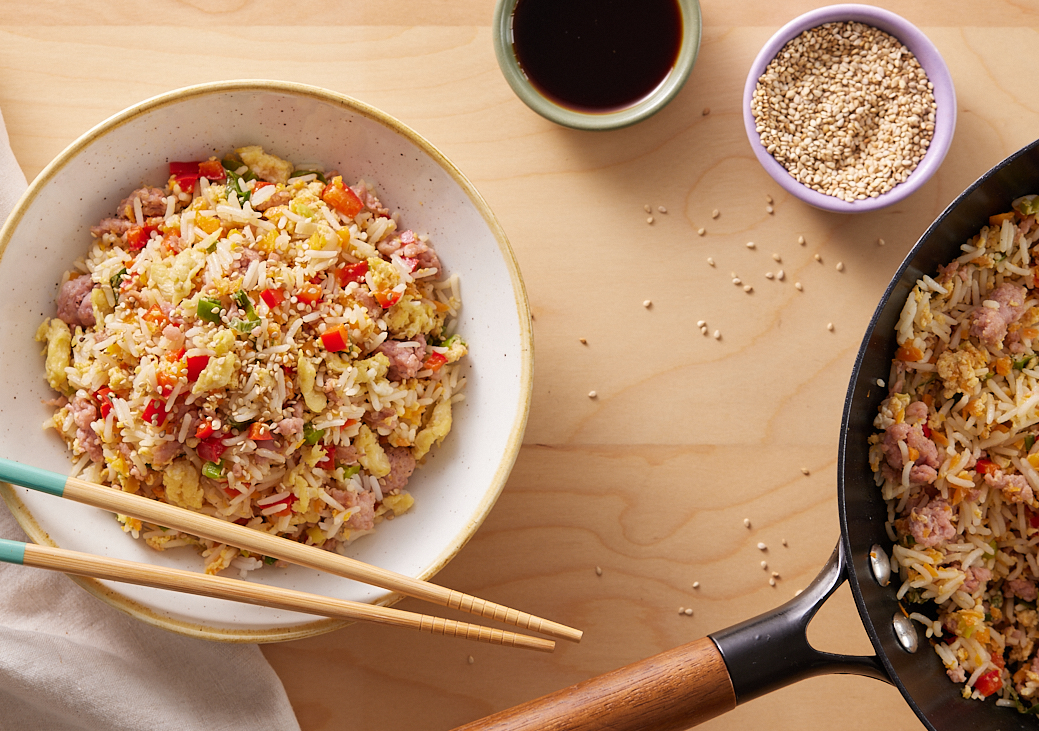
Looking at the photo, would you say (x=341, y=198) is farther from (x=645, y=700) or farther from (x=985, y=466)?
(x=985, y=466)

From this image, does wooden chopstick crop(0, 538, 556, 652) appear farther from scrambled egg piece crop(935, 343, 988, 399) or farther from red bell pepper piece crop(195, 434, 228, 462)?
scrambled egg piece crop(935, 343, 988, 399)

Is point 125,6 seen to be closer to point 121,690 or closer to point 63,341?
point 63,341

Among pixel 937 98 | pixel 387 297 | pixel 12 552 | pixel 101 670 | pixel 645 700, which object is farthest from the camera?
pixel 937 98

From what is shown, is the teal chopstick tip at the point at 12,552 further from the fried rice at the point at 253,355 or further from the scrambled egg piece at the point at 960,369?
A: the scrambled egg piece at the point at 960,369

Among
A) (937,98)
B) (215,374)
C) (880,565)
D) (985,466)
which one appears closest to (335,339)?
(215,374)

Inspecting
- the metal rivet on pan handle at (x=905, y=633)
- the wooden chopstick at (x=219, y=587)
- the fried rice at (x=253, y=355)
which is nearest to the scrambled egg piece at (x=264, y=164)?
the fried rice at (x=253, y=355)
